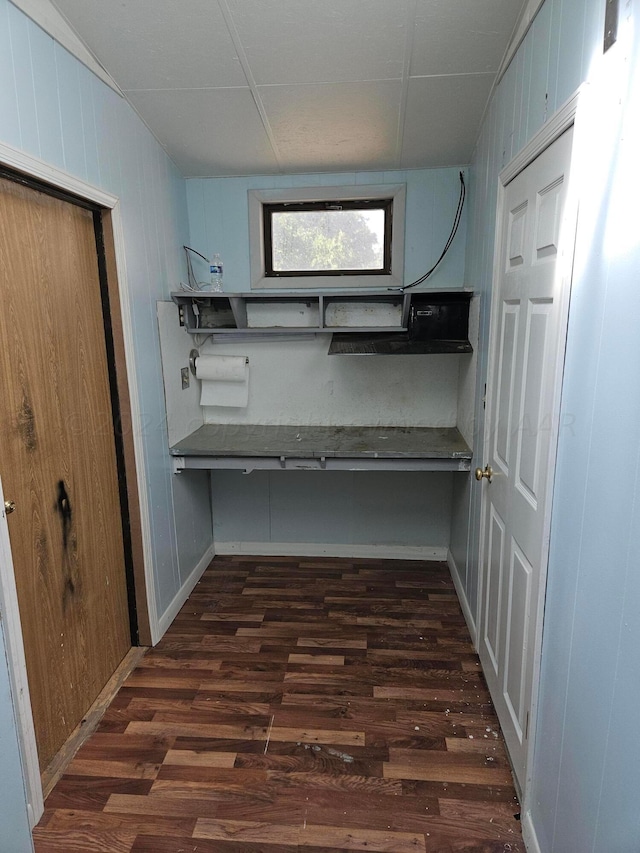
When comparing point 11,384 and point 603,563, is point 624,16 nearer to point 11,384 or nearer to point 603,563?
point 603,563

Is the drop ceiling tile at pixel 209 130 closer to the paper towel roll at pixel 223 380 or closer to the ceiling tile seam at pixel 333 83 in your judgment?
the ceiling tile seam at pixel 333 83

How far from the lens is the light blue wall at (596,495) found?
94 centimetres

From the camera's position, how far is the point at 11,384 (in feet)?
5.20

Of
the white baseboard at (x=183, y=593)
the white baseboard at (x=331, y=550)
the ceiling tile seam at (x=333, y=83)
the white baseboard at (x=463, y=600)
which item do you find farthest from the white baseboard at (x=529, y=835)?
the ceiling tile seam at (x=333, y=83)

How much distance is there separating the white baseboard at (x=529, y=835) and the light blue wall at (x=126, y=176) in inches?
56.8

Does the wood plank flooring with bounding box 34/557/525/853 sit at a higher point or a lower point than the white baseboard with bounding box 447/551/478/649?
lower

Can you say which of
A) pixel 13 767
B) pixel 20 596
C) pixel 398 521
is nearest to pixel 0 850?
pixel 13 767

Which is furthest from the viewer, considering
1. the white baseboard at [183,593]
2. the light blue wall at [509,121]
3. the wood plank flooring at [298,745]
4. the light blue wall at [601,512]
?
the white baseboard at [183,593]

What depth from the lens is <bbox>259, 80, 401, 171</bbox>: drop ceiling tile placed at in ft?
6.82

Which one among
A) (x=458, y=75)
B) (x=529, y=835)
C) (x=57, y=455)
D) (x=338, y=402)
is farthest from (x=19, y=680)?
(x=458, y=75)

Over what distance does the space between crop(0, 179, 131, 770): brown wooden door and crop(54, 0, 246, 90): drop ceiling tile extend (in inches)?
22.1

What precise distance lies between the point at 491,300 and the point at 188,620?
214cm

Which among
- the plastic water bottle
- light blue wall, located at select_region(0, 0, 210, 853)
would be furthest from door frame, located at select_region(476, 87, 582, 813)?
the plastic water bottle

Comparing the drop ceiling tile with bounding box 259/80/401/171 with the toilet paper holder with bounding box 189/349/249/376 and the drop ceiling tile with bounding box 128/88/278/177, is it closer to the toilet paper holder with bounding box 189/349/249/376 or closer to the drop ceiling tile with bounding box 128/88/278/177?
the drop ceiling tile with bounding box 128/88/278/177
